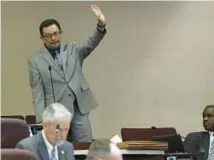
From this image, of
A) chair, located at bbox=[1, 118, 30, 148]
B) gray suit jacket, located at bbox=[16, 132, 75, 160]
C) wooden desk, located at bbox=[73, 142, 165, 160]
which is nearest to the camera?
gray suit jacket, located at bbox=[16, 132, 75, 160]

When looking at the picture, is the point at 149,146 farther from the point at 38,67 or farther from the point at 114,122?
the point at 114,122

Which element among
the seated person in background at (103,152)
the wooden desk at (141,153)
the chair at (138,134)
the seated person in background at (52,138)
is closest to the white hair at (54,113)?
the seated person in background at (52,138)

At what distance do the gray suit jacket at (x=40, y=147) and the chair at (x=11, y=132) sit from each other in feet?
0.40

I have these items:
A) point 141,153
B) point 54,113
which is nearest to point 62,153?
point 54,113

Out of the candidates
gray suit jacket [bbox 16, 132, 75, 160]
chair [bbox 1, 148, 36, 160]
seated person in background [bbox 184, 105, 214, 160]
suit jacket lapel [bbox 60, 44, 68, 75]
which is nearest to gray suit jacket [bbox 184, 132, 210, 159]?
seated person in background [bbox 184, 105, 214, 160]

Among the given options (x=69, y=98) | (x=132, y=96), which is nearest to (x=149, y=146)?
(x=69, y=98)

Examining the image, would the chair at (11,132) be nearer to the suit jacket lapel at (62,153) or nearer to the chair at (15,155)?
the suit jacket lapel at (62,153)

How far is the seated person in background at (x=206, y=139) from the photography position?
527cm

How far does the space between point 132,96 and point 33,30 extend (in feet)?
4.66

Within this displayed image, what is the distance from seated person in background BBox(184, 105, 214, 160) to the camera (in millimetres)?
5266

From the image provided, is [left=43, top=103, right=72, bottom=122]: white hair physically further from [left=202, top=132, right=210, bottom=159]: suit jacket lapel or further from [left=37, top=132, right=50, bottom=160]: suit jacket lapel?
[left=202, top=132, right=210, bottom=159]: suit jacket lapel

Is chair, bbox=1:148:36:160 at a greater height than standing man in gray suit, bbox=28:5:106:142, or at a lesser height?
lesser

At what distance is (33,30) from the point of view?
7.03m

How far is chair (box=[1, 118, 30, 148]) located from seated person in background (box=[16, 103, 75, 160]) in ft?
0.39
